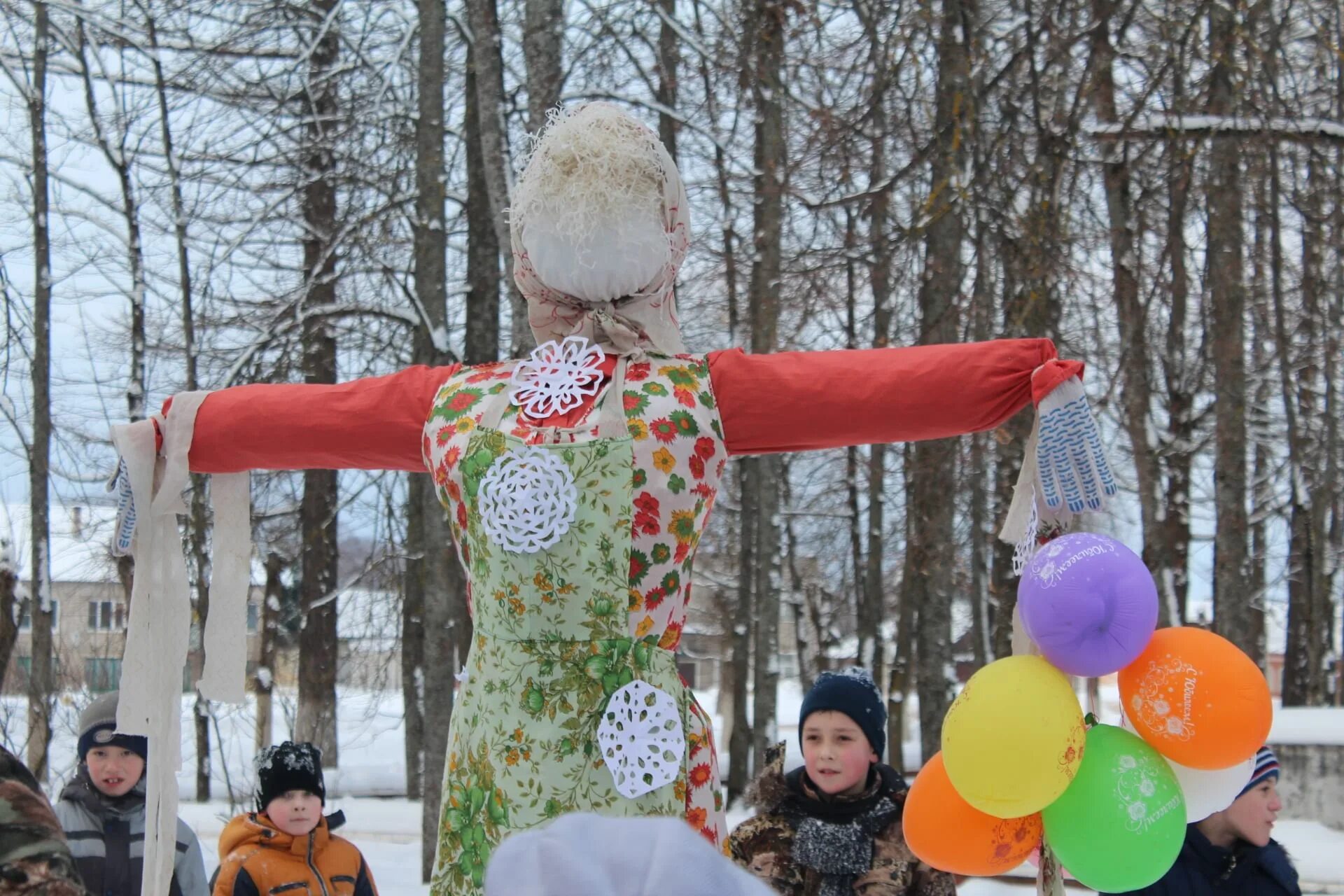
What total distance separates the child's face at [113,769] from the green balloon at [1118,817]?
2847mm

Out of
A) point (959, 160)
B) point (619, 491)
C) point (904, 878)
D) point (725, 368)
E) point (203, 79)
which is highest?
point (203, 79)

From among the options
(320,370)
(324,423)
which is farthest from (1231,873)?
(320,370)

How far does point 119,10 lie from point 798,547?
14.0 meters

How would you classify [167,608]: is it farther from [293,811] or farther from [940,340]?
[940,340]

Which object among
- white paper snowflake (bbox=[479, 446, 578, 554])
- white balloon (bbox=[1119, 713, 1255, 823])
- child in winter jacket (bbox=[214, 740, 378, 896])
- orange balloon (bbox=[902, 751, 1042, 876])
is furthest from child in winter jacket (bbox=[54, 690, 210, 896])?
white balloon (bbox=[1119, 713, 1255, 823])

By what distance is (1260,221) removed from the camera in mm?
9875

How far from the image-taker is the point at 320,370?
1148 cm

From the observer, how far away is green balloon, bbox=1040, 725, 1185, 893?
238cm

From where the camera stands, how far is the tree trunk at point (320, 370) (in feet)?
35.1

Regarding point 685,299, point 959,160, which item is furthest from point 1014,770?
point 685,299

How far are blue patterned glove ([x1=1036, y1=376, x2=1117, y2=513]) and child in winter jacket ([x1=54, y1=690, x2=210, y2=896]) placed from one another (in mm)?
2859

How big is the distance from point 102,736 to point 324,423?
204 centimetres

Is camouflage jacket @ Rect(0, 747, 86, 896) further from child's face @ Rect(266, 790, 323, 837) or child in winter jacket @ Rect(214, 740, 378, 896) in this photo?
child's face @ Rect(266, 790, 323, 837)

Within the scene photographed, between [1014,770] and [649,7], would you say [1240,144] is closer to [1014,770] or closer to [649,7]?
[649,7]
